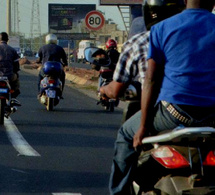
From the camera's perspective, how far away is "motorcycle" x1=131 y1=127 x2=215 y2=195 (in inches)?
187

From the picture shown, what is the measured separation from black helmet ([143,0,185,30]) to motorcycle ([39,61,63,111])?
1228 cm

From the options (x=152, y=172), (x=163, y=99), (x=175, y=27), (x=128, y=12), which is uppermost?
(x=175, y=27)

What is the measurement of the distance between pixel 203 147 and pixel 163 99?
37 centimetres

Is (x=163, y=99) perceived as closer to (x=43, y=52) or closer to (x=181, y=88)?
(x=181, y=88)

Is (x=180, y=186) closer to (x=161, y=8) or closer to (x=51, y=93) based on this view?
(x=161, y=8)

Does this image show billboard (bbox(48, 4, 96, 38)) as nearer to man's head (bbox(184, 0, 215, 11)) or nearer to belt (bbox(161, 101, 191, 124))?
man's head (bbox(184, 0, 215, 11))

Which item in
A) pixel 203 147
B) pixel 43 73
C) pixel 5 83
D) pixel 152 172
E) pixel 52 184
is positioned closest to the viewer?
pixel 203 147

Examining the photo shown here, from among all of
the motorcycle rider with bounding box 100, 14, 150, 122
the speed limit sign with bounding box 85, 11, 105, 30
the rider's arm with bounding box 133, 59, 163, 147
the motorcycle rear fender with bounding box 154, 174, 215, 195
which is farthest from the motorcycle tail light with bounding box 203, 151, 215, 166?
the speed limit sign with bounding box 85, 11, 105, 30

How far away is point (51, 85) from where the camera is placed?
18109 mm

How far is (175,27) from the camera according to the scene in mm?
4938

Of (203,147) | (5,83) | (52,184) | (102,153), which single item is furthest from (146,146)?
(5,83)

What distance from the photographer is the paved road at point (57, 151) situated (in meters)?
8.44

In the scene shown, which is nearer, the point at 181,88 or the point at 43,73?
the point at 181,88

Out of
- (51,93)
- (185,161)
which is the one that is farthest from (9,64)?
(185,161)
